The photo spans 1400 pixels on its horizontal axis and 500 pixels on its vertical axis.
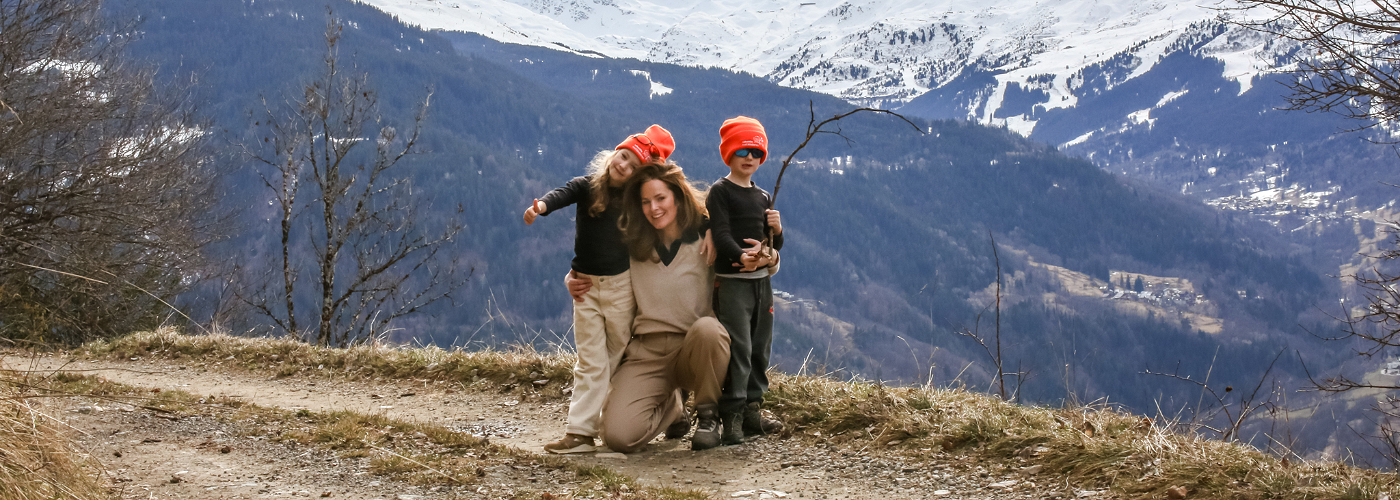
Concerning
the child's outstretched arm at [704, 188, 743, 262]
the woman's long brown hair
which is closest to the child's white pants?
the woman's long brown hair

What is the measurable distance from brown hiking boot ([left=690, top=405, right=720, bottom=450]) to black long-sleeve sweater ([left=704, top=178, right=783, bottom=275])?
734mm

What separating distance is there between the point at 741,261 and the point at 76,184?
15.9 meters

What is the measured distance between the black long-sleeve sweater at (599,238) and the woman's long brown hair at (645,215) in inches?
1.7

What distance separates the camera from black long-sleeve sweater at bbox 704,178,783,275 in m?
4.24

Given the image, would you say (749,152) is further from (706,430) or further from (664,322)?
(706,430)

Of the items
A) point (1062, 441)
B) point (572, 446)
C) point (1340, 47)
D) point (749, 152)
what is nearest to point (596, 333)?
point (572, 446)

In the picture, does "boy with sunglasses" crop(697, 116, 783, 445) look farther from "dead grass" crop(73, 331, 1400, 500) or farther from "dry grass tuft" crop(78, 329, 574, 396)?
"dry grass tuft" crop(78, 329, 574, 396)

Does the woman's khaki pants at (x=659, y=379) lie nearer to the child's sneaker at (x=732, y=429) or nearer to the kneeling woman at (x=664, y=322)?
the kneeling woman at (x=664, y=322)

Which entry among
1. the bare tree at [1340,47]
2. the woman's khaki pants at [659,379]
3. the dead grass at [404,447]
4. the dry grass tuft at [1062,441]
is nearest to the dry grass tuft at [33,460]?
the dead grass at [404,447]

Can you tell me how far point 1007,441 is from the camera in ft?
13.3

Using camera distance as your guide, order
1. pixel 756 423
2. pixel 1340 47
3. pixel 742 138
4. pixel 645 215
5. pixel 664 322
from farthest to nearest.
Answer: pixel 1340 47, pixel 756 423, pixel 664 322, pixel 645 215, pixel 742 138

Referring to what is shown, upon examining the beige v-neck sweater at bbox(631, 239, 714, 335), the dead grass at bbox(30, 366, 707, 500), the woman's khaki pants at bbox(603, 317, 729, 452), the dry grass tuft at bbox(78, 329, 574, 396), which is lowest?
the dry grass tuft at bbox(78, 329, 574, 396)

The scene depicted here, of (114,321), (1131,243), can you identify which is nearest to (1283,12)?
(114,321)

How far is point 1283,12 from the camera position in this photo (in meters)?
5.16
